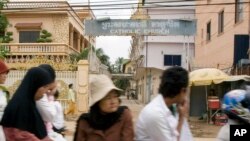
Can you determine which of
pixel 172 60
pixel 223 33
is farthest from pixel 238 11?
pixel 172 60

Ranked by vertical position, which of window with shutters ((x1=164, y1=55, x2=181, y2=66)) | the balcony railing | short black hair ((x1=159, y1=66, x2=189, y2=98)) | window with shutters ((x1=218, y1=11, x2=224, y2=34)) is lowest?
short black hair ((x1=159, y1=66, x2=189, y2=98))

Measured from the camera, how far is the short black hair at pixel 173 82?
2.95m

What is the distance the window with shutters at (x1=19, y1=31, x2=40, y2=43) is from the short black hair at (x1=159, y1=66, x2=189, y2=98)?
88.0 ft

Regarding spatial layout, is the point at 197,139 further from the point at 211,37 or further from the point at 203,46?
the point at 203,46

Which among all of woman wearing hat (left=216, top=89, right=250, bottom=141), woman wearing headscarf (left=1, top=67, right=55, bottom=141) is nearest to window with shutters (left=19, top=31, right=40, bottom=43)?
woman wearing headscarf (left=1, top=67, right=55, bottom=141)

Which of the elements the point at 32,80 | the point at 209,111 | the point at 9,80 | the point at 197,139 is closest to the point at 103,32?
the point at 9,80

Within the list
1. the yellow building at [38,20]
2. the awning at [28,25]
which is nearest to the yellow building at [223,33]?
the yellow building at [38,20]

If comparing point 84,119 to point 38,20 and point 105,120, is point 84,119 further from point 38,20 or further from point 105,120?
point 38,20

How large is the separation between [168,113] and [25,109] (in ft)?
3.67

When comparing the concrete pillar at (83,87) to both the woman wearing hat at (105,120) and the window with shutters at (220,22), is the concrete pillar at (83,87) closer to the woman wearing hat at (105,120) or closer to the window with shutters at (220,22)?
the window with shutters at (220,22)

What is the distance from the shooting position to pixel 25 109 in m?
3.38

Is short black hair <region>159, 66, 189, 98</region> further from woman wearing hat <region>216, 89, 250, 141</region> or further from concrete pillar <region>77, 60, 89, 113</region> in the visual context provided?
concrete pillar <region>77, 60, 89, 113</region>

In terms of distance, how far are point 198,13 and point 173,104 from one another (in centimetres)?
2501

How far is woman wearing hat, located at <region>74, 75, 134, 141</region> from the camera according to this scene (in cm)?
306
